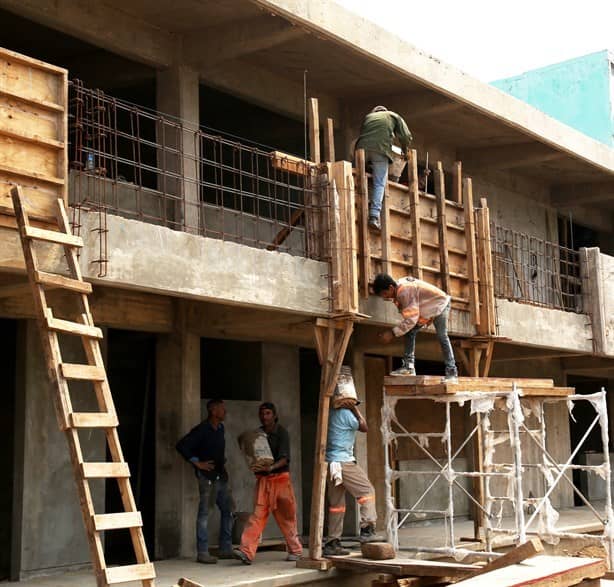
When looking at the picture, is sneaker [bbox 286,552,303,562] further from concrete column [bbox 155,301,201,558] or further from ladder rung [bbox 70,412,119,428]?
ladder rung [bbox 70,412,119,428]

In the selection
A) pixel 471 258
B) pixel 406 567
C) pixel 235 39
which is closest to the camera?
pixel 406 567

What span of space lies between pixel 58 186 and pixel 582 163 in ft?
42.6

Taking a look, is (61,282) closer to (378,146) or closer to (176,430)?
(176,430)

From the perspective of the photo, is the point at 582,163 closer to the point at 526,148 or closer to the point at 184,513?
the point at 526,148

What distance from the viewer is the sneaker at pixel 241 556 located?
39.2 feet

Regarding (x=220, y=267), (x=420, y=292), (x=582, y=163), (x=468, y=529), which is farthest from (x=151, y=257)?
(x=582, y=163)

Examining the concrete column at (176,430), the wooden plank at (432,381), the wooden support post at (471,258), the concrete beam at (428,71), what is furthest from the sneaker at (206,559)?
the concrete beam at (428,71)

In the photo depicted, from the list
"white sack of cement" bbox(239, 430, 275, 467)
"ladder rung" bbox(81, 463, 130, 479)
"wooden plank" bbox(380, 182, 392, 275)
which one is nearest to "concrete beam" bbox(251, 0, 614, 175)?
"wooden plank" bbox(380, 182, 392, 275)

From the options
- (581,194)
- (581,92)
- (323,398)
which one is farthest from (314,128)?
(581,92)

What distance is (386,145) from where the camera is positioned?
1298 centimetres

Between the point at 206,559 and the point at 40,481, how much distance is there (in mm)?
2094

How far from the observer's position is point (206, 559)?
12.1 metres

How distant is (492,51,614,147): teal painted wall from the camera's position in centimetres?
2841

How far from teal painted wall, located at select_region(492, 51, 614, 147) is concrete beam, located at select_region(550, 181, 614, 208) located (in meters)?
7.67
